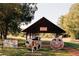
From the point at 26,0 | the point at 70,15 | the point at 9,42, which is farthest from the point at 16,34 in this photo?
the point at 70,15

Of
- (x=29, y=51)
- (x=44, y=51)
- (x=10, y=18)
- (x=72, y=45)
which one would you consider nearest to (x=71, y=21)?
(x=72, y=45)

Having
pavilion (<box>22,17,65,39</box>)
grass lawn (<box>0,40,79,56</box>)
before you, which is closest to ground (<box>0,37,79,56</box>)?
grass lawn (<box>0,40,79,56</box>)

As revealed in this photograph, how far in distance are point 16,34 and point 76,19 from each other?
68cm

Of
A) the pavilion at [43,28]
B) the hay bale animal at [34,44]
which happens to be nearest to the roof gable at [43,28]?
the pavilion at [43,28]

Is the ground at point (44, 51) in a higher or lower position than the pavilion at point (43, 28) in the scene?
lower

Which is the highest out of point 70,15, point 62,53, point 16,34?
point 70,15

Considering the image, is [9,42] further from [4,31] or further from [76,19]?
[76,19]

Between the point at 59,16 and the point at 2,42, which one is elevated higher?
A: the point at 59,16

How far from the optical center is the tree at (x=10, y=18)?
10.7 ft

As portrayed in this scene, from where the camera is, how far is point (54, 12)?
3.23 m

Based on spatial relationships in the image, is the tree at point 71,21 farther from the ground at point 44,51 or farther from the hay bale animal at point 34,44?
the hay bale animal at point 34,44

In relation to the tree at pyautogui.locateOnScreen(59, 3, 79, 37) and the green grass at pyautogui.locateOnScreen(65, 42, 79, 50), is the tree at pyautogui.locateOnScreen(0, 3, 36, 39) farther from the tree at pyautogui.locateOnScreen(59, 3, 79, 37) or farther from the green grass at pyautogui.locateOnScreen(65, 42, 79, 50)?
the green grass at pyautogui.locateOnScreen(65, 42, 79, 50)

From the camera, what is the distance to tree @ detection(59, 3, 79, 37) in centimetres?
324

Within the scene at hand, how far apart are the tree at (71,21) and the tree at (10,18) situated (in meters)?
0.43
